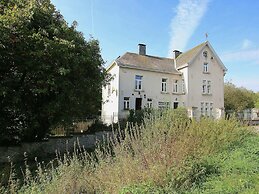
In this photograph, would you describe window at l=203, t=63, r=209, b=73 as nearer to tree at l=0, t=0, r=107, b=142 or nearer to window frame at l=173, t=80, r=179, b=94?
window frame at l=173, t=80, r=179, b=94

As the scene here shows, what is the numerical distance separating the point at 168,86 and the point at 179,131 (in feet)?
64.3

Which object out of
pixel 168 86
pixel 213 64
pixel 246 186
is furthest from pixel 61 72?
pixel 213 64

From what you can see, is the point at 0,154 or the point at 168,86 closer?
the point at 0,154

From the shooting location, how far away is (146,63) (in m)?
25.7

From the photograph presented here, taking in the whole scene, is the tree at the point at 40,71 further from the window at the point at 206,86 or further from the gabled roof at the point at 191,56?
the window at the point at 206,86

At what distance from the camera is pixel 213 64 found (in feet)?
93.9

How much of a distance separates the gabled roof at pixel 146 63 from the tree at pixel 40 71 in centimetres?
1132

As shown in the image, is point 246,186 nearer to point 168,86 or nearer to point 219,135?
point 219,135

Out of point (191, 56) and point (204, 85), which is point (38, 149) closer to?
point (191, 56)

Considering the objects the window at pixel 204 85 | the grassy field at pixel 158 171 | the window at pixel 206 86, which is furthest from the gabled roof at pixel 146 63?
the grassy field at pixel 158 171

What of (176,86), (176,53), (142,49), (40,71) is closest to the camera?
(40,71)

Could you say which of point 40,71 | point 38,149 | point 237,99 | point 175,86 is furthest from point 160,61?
point 40,71

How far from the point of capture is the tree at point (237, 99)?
35.0 metres

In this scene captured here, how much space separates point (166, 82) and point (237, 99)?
15.3m
